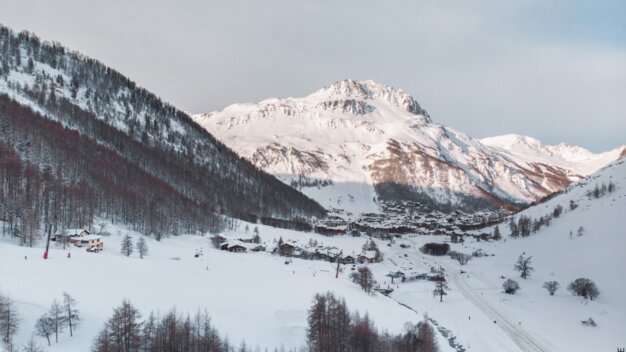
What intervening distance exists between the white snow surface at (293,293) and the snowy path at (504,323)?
18 centimetres

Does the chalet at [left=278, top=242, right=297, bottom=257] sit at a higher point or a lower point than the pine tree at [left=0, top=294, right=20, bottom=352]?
higher

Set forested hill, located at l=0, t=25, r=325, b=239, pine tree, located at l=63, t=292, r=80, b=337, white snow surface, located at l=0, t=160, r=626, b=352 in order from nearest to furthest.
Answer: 1. pine tree, located at l=63, t=292, r=80, b=337
2. white snow surface, located at l=0, t=160, r=626, b=352
3. forested hill, located at l=0, t=25, r=325, b=239

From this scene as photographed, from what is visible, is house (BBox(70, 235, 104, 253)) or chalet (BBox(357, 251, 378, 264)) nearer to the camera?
house (BBox(70, 235, 104, 253))

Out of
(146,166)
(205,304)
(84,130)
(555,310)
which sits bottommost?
(555,310)

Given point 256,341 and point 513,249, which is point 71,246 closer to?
point 256,341

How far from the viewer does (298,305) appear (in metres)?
55.8

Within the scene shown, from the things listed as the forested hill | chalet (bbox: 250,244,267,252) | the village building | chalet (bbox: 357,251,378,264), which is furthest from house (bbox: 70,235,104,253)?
chalet (bbox: 357,251,378,264)

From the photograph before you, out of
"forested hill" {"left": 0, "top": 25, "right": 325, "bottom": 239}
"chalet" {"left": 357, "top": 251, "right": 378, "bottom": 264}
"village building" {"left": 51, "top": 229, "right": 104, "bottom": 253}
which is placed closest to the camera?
"village building" {"left": 51, "top": 229, "right": 104, "bottom": 253}

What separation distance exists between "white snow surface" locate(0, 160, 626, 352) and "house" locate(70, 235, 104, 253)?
5.71ft

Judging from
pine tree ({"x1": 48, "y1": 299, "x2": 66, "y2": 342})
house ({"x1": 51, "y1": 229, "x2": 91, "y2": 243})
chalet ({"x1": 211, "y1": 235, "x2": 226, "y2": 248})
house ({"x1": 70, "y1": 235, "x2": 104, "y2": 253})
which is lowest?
pine tree ({"x1": 48, "y1": 299, "x2": 66, "y2": 342})

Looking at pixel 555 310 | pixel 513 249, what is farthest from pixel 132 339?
pixel 513 249

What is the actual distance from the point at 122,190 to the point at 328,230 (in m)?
83.3

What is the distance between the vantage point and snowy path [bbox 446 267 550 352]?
55987mm

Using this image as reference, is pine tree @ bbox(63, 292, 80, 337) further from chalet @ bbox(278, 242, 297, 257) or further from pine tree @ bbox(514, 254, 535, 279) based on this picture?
pine tree @ bbox(514, 254, 535, 279)
